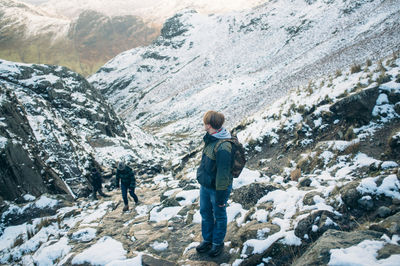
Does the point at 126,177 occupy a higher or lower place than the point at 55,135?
lower

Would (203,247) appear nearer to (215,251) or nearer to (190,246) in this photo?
(215,251)

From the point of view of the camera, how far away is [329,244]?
2.69 m

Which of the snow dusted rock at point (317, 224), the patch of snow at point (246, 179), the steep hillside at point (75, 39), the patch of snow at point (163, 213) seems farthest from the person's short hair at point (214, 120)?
the steep hillside at point (75, 39)

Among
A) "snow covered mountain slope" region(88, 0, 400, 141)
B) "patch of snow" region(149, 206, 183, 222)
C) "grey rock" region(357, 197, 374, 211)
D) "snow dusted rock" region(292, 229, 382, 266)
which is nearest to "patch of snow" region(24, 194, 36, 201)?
"patch of snow" region(149, 206, 183, 222)

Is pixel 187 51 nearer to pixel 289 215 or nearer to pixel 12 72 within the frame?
pixel 12 72

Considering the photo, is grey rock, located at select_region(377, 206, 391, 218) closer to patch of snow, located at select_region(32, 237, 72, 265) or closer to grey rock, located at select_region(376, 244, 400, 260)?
grey rock, located at select_region(376, 244, 400, 260)

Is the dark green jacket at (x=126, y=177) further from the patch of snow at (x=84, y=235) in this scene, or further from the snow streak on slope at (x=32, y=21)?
the snow streak on slope at (x=32, y=21)

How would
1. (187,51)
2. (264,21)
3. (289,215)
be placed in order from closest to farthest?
(289,215), (264,21), (187,51)

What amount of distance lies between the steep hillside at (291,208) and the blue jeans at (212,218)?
35 centimetres

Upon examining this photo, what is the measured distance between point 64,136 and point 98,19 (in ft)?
585

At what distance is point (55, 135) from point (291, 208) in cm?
1445

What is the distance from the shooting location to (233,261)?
3680 mm

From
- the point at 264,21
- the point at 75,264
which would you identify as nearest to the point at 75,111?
the point at 75,264

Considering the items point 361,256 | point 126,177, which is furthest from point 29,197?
point 361,256
